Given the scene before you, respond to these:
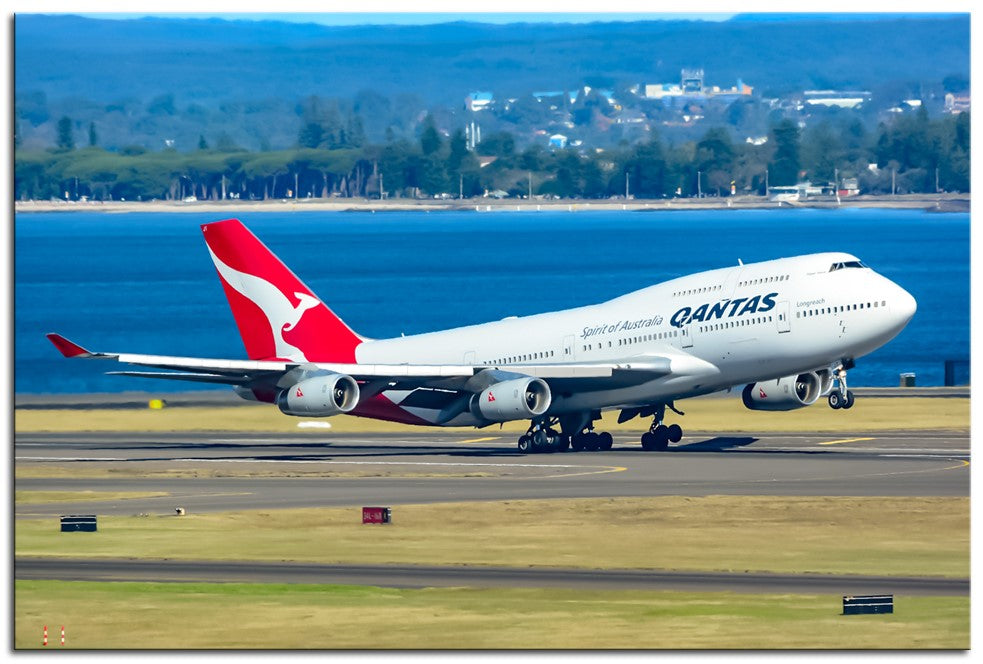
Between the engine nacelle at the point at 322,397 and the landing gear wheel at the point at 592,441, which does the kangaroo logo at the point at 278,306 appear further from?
the landing gear wheel at the point at 592,441

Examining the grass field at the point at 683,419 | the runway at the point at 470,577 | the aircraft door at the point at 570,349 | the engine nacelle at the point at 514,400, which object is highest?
the aircraft door at the point at 570,349

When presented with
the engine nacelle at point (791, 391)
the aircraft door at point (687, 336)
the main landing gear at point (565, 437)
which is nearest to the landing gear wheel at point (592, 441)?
the main landing gear at point (565, 437)

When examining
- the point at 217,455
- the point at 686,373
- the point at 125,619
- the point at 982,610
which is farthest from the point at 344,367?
the point at 982,610

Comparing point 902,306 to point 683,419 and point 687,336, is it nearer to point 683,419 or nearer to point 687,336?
point 687,336

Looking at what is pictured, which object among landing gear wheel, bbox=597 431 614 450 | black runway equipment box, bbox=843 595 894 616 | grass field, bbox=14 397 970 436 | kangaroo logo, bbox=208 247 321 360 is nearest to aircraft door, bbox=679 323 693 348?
landing gear wheel, bbox=597 431 614 450

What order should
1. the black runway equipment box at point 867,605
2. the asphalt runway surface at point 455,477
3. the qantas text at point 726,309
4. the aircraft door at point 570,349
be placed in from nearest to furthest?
the black runway equipment box at point 867,605, the asphalt runway surface at point 455,477, the qantas text at point 726,309, the aircraft door at point 570,349

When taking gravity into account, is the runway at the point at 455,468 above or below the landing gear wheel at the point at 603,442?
below

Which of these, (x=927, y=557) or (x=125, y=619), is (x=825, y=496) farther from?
(x=125, y=619)
